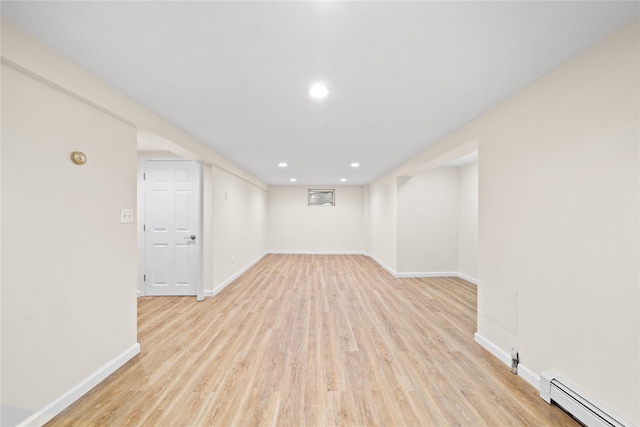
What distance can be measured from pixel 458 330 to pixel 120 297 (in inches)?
137

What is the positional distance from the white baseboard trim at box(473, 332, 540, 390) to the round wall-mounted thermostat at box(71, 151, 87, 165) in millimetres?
3771

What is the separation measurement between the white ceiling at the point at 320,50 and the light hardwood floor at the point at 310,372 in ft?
7.65

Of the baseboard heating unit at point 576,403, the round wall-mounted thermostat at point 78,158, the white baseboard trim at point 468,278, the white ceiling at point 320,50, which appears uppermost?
the white ceiling at point 320,50

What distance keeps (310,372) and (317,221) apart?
6.37 m

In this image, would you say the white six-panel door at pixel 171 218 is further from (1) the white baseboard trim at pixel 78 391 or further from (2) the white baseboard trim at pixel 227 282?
(1) the white baseboard trim at pixel 78 391

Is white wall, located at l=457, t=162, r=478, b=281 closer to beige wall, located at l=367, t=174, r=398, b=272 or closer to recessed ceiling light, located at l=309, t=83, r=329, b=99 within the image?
beige wall, located at l=367, t=174, r=398, b=272

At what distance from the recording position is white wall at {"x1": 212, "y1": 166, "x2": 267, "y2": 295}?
421 centimetres

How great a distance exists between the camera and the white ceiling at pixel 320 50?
3.96 ft

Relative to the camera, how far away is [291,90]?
1953mm

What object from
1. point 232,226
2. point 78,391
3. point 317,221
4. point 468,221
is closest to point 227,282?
point 232,226

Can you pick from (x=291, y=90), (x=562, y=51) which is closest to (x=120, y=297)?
(x=291, y=90)

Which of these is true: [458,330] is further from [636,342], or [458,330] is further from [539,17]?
[539,17]

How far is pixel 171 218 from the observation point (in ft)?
12.9

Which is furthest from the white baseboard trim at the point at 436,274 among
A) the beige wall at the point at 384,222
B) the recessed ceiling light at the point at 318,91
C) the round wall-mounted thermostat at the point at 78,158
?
the round wall-mounted thermostat at the point at 78,158
